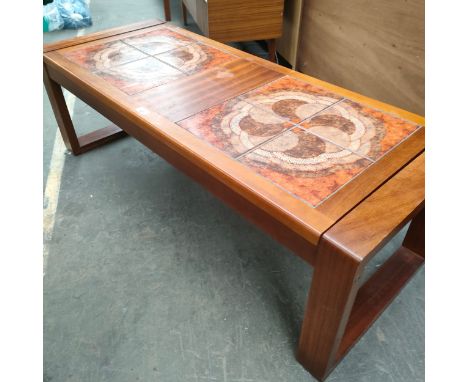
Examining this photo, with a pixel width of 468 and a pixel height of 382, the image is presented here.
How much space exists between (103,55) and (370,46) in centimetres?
118

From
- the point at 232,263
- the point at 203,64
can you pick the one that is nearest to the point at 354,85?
the point at 203,64

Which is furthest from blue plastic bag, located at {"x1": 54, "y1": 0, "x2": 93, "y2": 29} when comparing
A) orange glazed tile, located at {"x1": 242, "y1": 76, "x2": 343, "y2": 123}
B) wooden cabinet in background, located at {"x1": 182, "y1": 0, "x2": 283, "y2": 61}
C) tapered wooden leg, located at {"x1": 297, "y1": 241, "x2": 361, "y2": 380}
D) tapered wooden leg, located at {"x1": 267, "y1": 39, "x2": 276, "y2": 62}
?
tapered wooden leg, located at {"x1": 297, "y1": 241, "x2": 361, "y2": 380}

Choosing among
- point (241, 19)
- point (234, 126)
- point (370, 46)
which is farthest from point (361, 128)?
point (241, 19)

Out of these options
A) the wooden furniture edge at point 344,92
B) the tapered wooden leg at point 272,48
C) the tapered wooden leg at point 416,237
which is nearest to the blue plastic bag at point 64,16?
the tapered wooden leg at point 272,48

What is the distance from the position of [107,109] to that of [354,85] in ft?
4.15

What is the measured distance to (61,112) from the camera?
1722mm

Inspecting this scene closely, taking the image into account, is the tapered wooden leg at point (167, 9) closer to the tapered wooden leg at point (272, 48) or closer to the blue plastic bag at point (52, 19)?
the blue plastic bag at point (52, 19)

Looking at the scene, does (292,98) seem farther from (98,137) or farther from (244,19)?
(244,19)

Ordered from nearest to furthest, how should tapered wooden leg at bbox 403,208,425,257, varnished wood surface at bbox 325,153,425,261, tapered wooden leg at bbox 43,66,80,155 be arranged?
varnished wood surface at bbox 325,153,425,261, tapered wooden leg at bbox 403,208,425,257, tapered wooden leg at bbox 43,66,80,155

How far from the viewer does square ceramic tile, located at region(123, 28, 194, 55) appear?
156 cm

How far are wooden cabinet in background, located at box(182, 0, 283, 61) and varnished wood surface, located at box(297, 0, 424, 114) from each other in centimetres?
18

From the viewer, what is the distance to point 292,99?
46.0 inches

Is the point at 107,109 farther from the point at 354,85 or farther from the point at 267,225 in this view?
the point at 354,85

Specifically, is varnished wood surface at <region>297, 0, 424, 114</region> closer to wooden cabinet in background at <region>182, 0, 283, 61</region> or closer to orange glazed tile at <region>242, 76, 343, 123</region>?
wooden cabinet in background at <region>182, 0, 283, 61</region>
